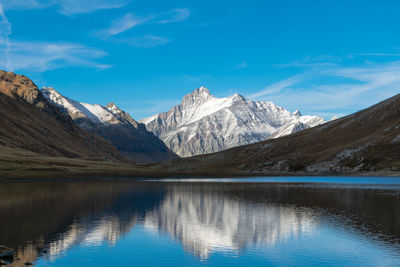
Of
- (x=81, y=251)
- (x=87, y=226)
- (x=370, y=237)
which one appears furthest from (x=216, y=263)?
(x=87, y=226)

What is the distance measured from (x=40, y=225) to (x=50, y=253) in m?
15.5

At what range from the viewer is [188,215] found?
65188 mm

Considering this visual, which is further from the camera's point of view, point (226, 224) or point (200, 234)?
point (226, 224)

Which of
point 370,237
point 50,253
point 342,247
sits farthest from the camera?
point 370,237

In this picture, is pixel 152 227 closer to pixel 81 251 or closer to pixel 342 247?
pixel 81 251

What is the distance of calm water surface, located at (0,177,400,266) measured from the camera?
120ft

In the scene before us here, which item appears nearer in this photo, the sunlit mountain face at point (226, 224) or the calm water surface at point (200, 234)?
the calm water surface at point (200, 234)

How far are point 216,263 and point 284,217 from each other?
2856cm

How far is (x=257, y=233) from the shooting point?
4912cm

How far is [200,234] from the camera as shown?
162ft

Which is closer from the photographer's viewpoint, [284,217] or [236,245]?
[236,245]

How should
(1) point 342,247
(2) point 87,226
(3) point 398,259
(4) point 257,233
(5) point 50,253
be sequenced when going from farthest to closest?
(2) point 87,226, (4) point 257,233, (1) point 342,247, (5) point 50,253, (3) point 398,259

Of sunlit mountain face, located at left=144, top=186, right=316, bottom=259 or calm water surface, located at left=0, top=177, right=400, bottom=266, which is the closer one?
calm water surface, located at left=0, top=177, right=400, bottom=266

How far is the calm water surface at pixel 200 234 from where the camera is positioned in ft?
120
